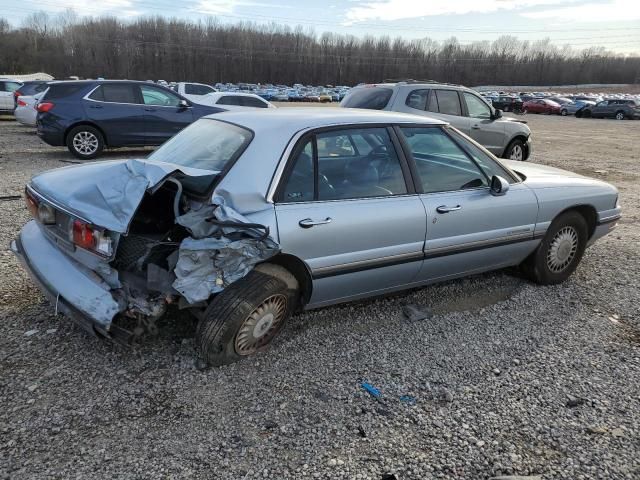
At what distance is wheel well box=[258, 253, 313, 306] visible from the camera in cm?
303

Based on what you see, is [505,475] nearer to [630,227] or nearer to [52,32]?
[630,227]

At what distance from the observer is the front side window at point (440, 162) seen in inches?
144

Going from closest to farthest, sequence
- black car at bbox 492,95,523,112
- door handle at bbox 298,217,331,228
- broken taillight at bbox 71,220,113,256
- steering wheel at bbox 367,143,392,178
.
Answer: broken taillight at bbox 71,220,113,256
door handle at bbox 298,217,331,228
steering wheel at bbox 367,143,392,178
black car at bbox 492,95,523,112

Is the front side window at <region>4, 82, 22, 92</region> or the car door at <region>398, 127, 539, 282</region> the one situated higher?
the front side window at <region>4, 82, 22, 92</region>

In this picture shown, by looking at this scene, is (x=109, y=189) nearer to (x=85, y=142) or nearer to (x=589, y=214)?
(x=589, y=214)

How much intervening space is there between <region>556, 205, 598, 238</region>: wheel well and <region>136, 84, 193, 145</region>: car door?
8.52 meters

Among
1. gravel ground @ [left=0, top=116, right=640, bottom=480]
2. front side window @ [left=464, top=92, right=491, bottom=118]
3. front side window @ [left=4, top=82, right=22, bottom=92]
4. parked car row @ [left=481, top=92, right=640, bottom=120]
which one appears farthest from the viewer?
parked car row @ [left=481, top=92, right=640, bottom=120]

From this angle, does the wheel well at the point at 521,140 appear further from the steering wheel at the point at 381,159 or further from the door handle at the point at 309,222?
the door handle at the point at 309,222

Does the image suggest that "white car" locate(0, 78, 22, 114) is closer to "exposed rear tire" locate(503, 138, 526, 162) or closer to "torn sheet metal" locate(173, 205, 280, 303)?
"exposed rear tire" locate(503, 138, 526, 162)

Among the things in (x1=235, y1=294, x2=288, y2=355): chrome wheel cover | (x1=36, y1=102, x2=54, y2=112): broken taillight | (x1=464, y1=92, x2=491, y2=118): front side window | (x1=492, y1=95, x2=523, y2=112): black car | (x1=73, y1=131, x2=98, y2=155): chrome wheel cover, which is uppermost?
(x1=492, y1=95, x2=523, y2=112): black car

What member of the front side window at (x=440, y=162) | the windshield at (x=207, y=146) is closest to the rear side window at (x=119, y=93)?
the windshield at (x=207, y=146)

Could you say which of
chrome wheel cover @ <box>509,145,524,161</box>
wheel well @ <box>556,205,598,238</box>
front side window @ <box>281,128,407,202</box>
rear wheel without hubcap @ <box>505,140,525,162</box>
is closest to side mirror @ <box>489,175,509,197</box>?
front side window @ <box>281,128,407,202</box>

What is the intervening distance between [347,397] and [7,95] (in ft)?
73.2

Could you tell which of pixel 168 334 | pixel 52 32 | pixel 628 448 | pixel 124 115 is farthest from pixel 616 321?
pixel 52 32
